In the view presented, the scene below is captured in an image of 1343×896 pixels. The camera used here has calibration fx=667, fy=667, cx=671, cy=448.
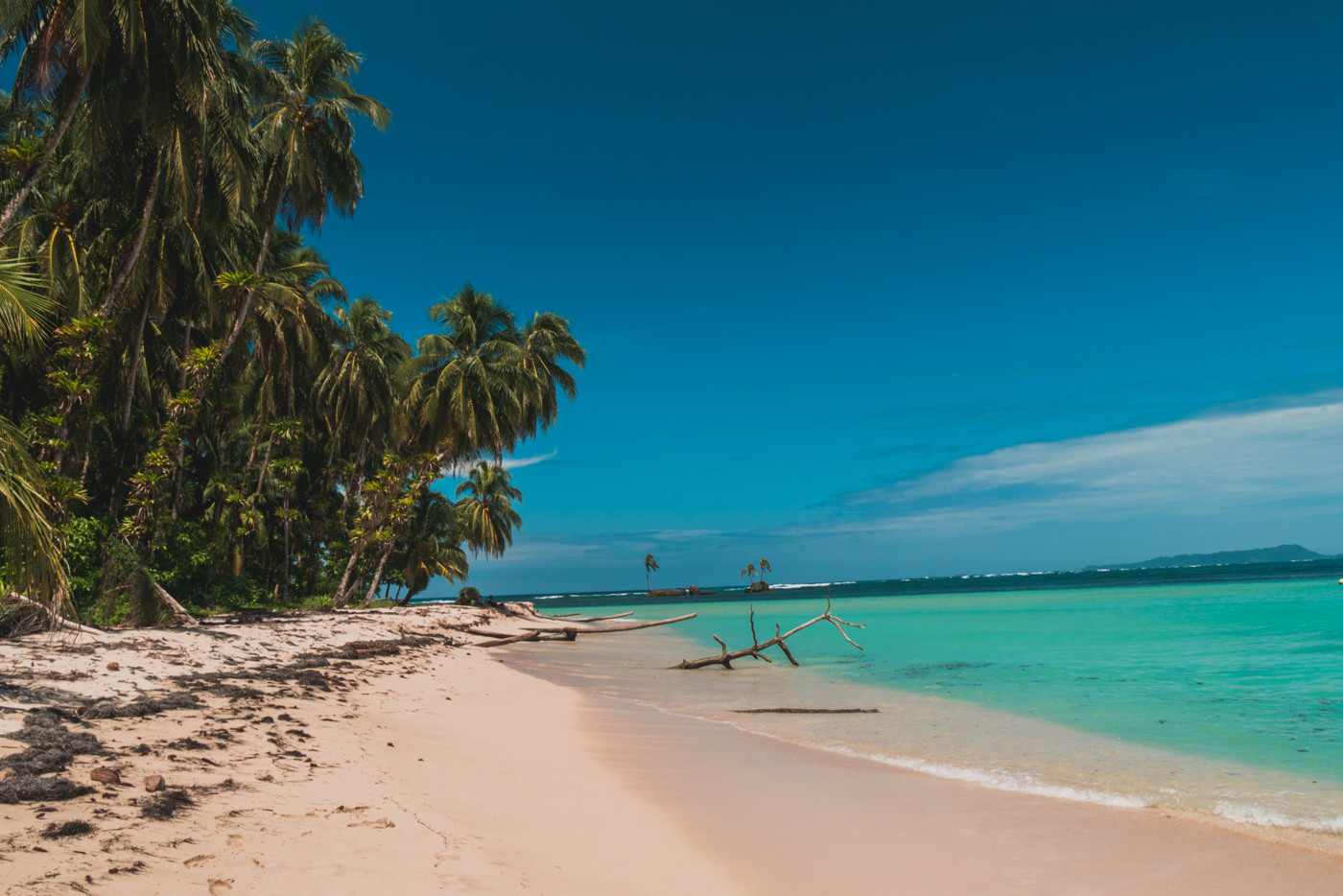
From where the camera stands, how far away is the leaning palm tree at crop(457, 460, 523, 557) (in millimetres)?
44156

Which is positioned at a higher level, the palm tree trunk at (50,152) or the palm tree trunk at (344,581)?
the palm tree trunk at (50,152)

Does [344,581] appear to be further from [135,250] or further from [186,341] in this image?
[135,250]

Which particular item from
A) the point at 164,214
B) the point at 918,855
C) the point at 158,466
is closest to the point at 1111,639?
the point at 918,855

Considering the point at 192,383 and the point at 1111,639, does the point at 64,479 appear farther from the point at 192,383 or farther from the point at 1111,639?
the point at 1111,639

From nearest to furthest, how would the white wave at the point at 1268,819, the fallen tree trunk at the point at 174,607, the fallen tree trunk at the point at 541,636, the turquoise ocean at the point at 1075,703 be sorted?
the white wave at the point at 1268,819 → the turquoise ocean at the point at 1075,703 → the fallen tree trunk at the point at 174,607 → the fallen tree trunk at the point at 541,636

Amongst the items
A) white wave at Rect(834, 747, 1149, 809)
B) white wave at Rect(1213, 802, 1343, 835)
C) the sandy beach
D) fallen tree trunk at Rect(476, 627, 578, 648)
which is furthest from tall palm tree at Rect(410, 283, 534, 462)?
white wave at Rect(1213, 802, 1343, 835)

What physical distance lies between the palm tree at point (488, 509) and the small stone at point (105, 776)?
40447 millimetres

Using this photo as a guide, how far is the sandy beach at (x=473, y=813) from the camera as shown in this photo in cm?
351

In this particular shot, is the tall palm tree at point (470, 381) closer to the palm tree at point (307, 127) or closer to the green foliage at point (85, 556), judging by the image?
the palm tree at point (307, 127)

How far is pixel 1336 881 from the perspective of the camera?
4754mm

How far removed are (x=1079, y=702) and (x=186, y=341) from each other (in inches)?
907

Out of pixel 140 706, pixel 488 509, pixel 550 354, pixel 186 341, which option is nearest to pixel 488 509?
pixel 488 509

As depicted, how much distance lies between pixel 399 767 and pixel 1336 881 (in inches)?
286

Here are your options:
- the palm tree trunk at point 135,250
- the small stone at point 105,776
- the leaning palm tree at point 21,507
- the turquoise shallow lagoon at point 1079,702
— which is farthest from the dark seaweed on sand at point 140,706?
the palm tree trunk at point 135,250
